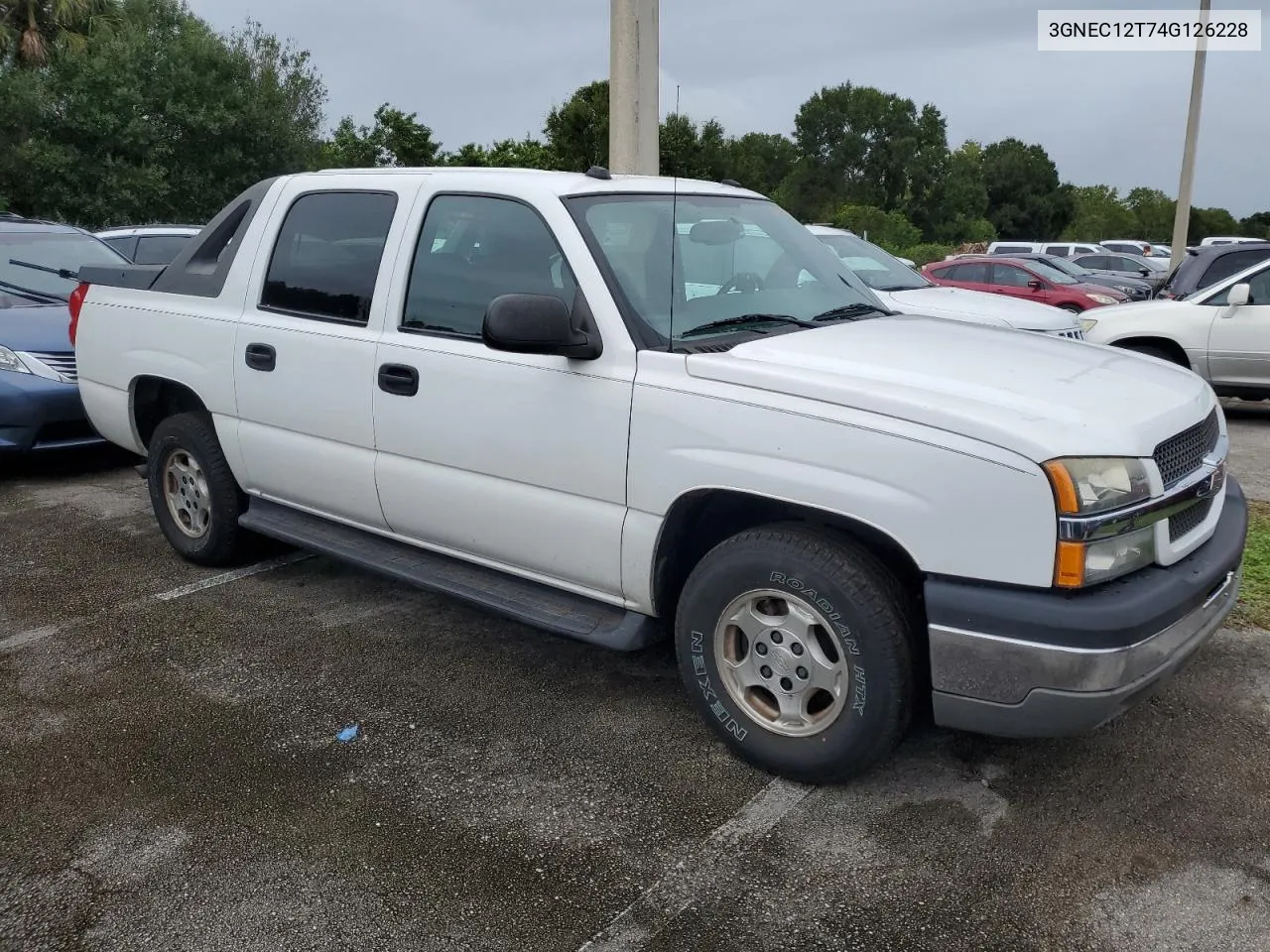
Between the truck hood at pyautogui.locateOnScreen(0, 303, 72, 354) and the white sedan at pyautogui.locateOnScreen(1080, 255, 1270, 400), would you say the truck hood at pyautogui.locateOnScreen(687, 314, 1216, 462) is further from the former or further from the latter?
the white sedan at pyautogui.locateOnScreen(1080, 255, 1270, 400)

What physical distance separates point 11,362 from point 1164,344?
9.29 m

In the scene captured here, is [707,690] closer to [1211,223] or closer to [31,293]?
[31,293]

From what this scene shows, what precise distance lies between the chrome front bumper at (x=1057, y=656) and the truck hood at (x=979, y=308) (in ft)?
16.7

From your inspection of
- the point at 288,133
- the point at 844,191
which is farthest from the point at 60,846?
the point at 844,191

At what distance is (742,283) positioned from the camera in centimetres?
389

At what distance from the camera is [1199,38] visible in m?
18.0

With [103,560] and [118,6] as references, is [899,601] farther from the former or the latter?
[118,6]

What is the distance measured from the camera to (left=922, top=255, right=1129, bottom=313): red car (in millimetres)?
16672

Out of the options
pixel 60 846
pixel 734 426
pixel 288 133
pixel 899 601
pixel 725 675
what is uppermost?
pixel 288 133

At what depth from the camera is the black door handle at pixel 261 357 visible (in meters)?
4.51

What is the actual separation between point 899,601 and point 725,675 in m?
0.62

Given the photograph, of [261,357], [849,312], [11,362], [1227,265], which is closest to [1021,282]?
[1227,265]

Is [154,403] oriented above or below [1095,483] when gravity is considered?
below

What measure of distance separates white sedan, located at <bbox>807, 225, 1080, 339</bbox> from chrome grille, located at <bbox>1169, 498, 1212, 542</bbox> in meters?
4.09
